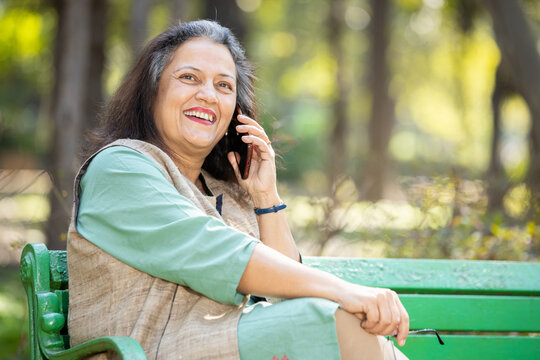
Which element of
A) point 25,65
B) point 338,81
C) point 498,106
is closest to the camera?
point 498,106

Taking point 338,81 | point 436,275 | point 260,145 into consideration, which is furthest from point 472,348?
point 338,81

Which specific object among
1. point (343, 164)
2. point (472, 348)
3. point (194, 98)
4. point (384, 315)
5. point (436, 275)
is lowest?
point (343, 164)

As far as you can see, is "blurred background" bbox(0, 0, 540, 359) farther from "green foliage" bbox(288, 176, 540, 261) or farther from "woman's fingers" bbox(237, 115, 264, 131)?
"woman's fingers" bbox(237, 115, 264, 131)

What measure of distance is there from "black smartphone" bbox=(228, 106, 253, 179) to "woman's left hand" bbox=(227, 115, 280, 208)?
3cm

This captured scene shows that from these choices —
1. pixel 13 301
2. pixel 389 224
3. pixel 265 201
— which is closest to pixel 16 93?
pixel 13 301

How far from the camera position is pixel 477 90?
32.5 meters

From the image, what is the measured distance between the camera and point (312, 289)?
7.64 feet

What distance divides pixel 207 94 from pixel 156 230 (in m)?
0.82

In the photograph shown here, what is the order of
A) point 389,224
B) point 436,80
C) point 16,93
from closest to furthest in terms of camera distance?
point 389,224 → point 16,93 → point 436,80

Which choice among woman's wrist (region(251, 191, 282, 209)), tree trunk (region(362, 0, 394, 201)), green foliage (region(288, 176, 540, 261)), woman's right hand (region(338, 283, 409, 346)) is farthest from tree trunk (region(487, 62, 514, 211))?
woman's right hand (region(338, 283, 409, 346))

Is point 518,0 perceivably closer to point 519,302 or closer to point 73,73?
point 73,73

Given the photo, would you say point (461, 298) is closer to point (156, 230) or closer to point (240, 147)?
point (240, 147)

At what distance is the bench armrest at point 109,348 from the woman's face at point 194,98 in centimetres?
98

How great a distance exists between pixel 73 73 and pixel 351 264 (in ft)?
17.7
